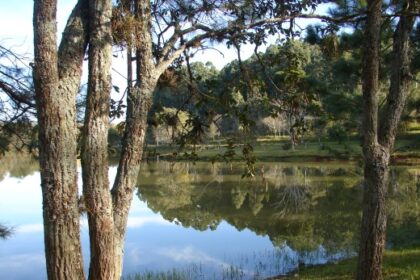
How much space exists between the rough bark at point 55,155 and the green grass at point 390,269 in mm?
5146

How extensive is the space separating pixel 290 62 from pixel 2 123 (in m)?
3.29

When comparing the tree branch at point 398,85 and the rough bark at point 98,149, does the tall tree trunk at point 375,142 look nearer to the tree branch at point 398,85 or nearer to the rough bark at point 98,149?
the tree branch at point 398,85

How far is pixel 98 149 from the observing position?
339 cm

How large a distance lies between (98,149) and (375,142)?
3465mm

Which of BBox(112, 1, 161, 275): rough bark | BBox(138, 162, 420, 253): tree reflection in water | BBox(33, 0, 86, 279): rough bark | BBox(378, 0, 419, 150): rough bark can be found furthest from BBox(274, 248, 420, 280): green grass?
BBox(33, 0, 86, 279): rough bark

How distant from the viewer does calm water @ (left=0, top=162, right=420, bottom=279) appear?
12062 millimetres

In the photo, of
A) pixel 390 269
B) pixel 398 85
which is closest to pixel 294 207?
pixel 390 269

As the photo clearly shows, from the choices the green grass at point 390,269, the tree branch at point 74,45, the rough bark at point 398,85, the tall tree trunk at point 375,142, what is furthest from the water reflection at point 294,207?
the tree branch at point 74,45

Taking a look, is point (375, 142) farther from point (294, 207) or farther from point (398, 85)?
point (294, 207)

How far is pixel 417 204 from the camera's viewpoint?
17000 mm

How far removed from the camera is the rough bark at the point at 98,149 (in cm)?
336

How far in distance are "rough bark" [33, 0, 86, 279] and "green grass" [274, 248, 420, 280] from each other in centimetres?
515

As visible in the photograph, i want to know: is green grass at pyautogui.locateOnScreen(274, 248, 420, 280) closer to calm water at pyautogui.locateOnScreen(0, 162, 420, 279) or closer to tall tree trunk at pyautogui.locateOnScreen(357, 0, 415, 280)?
tall tree trunk at pyautogui.locateOnScreen(357, 0, 415, 280)

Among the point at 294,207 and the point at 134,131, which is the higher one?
the point at 134,131
